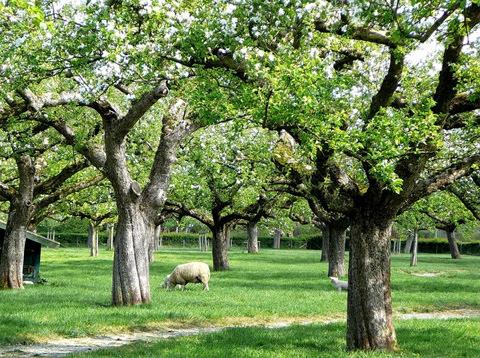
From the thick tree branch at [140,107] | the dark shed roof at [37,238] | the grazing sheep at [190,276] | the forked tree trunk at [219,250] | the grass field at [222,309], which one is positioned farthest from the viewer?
the forked tree trunk at [219,250]

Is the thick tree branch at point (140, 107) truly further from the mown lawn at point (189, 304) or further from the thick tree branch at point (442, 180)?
the thick tree branch at point (442, 180)

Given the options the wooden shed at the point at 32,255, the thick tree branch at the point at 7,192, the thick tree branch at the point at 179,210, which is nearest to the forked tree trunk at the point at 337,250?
the thick tree branch at the point at 179,210

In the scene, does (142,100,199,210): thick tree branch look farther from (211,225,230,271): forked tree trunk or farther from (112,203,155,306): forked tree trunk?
(211,225,230,271): forked tree trunk

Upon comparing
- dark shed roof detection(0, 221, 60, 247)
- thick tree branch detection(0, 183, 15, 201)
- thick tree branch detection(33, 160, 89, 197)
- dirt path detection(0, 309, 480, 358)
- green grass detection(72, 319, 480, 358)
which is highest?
thick tree branch detection(33, 160, 89, 197)

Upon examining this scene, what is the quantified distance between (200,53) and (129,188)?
852 cm

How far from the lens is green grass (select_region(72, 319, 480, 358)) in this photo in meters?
12.4

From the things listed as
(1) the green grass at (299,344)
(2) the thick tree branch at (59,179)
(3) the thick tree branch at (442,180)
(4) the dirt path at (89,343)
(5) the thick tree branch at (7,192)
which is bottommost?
(4) the dirt path at (89,343)

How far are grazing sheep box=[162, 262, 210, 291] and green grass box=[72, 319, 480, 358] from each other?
11201 mm

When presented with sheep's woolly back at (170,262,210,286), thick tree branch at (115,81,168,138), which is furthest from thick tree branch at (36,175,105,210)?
thick tree branch at (115,81,168,138)

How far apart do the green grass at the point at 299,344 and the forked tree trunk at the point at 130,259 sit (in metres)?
5.08

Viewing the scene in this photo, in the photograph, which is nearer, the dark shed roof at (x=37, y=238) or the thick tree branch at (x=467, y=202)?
the thick tree branch at (x=467, y=202)

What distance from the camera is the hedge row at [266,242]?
309 ft

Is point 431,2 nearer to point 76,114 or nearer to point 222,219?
point 76,114

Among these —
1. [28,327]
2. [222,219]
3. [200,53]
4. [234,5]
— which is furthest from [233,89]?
[222,219]
